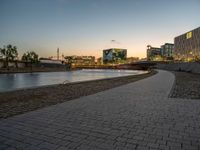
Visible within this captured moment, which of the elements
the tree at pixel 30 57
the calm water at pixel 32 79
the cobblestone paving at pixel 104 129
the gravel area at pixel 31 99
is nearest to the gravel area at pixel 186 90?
the cobblestone paving at pixel 104 129

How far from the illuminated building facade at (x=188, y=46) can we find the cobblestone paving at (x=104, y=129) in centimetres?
13531

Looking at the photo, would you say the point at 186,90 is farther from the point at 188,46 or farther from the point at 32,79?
the point at 188,46

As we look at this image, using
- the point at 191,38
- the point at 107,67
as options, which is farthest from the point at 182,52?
the point at 107,67

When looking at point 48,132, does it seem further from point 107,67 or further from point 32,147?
point 107,67

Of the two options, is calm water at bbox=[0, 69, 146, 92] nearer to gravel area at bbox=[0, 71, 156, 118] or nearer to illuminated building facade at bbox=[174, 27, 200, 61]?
Result: gravel area at bbox=[0, 71, 156, 118]

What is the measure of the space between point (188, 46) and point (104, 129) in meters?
167

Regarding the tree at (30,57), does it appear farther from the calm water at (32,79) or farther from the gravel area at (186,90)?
the gravel area at (186,90)

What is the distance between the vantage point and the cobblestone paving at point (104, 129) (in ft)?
13.4

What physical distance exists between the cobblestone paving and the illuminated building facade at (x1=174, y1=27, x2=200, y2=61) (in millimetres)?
135308

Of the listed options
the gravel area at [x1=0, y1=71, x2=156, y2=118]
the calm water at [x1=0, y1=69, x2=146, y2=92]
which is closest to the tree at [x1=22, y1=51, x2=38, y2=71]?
the calm water at [x1=0, y1=69, x2=146, y2=92]

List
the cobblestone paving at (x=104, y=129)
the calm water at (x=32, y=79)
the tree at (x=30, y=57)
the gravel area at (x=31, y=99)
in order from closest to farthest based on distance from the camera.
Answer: the cobblestone paving at (x=104, y=129) < the gravel area at (x=31, y=99) < the calm water at (x=32, y=79) < the tree at (x=30, y=57)

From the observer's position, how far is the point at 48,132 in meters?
4.82

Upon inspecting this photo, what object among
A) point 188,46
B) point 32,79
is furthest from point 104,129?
point 188,46

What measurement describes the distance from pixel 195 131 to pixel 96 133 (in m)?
2.70
